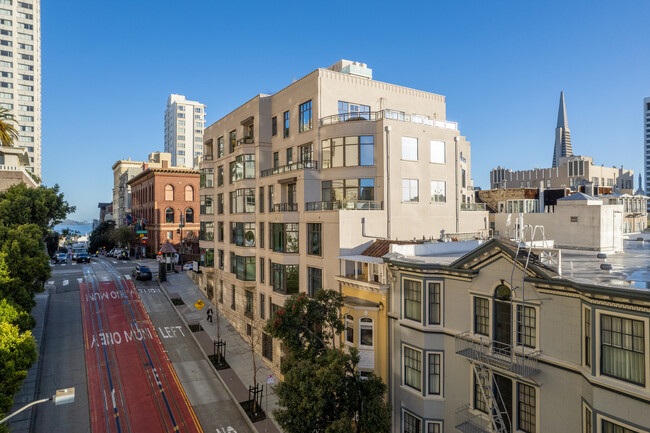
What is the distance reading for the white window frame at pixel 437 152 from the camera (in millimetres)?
35250

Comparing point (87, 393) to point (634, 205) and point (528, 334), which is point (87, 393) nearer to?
point (528, 334)

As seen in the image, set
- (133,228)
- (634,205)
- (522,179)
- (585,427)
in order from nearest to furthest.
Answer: (585,427), (634,205), (133,228), (522,179)

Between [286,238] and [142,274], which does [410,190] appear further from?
[142,274]

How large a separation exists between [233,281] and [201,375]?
11894 mm

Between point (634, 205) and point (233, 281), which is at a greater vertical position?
point (634, 205)

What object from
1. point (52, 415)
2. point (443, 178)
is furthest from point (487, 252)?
point (52, 415)

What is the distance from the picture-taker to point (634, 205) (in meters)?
57.3

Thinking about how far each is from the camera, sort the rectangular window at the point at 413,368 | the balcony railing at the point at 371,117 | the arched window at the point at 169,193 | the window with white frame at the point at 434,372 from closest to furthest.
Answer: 1. the window with white frame at the point at 434,372
2. the rectangular window at the point at 413,368
3. the balcony railing at the point at 371,117
4. the arched window at the point at 169,193

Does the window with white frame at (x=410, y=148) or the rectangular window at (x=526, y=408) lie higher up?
the window with white frame at (x=410, y=148)

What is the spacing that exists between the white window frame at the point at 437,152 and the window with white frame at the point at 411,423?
21197 mm

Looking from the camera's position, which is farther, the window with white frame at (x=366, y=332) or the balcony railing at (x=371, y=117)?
the balcony railing at (x=371, y=117)

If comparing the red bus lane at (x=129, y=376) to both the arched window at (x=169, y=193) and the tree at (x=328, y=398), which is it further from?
the arched window at (x=169, y=193)

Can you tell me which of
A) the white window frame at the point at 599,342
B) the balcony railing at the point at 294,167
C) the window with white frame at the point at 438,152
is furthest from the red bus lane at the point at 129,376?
the window with white frame at the point at 438,152

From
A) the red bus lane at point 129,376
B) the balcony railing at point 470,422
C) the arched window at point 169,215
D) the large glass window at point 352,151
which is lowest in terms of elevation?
the red bus lane at point 129,376
